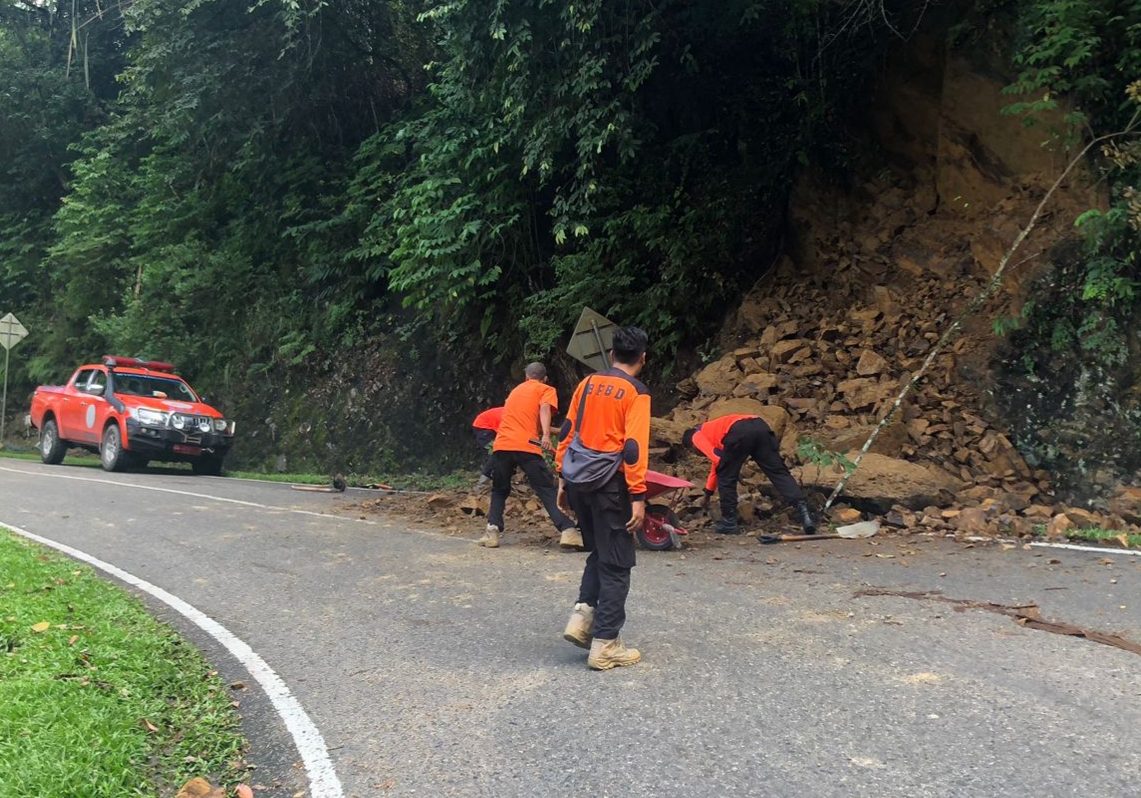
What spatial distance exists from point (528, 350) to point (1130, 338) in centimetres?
941

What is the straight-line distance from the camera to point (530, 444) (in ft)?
29.0

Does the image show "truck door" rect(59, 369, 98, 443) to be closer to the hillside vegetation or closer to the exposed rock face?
the hillside vegetation

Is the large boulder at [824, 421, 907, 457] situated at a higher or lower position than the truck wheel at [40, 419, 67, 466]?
higher

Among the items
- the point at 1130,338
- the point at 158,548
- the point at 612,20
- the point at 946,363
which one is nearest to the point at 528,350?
the point at 612,20

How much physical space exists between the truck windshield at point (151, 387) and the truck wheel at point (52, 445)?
239cm

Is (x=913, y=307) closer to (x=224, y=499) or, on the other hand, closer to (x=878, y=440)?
(x=878, y=440)

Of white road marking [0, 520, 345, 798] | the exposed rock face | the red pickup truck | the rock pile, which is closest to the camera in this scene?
white road marking [0, 520, 345, 798]

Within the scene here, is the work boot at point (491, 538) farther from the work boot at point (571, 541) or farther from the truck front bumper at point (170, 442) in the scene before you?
the truck front bumper at point (170, 442)

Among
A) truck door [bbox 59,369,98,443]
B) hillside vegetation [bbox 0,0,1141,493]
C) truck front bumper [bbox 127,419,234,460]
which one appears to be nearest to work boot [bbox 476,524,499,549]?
hillside vegetation [bbox 0,0,1141,493]

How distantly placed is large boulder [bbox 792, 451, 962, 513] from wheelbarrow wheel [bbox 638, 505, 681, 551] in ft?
6.99

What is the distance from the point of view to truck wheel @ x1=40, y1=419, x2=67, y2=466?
1866cm

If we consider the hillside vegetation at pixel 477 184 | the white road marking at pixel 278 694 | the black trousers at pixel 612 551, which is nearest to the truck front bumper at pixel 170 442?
the hillside vegetation at pixel 477 184

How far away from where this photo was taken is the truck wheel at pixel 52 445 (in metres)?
18.7

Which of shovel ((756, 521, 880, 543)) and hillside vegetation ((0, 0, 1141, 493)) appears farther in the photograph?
hillside vegetation ((0, 0, 1141, 493))
